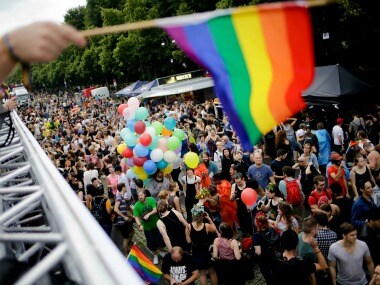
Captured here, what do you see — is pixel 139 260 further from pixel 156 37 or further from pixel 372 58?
pixel 156 37

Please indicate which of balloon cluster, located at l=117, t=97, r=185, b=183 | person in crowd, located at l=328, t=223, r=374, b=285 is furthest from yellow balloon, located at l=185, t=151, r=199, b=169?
person in crowd, located at l=328, t=223, r=374, b=285

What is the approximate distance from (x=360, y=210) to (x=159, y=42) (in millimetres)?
34747

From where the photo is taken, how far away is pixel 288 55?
111 inches

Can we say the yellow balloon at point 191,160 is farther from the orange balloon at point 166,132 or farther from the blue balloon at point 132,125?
the blue balloon at point 132,125

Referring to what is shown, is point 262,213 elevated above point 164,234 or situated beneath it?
elevated above

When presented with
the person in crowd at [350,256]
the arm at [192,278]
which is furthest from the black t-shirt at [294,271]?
the arm at [192,278]

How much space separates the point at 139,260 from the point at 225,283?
1.41m

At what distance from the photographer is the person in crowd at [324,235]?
16.9ft

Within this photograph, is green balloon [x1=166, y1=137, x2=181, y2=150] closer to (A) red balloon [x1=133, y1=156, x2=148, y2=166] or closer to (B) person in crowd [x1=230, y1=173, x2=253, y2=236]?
(A) red balloon [x1=133, y1=156, x2=148, y2=166]

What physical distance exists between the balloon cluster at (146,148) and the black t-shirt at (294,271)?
426 cm

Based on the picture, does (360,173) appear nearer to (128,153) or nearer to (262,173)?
(262,173)

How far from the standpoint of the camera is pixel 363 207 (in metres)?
5.60

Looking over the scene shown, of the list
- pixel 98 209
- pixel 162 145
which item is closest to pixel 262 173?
pixel 162 145

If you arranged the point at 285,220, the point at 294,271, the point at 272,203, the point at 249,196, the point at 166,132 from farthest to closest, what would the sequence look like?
the point at 166,132
the point at 249,196
the point at 272,203
the point at 285,220
the point at 294,271
